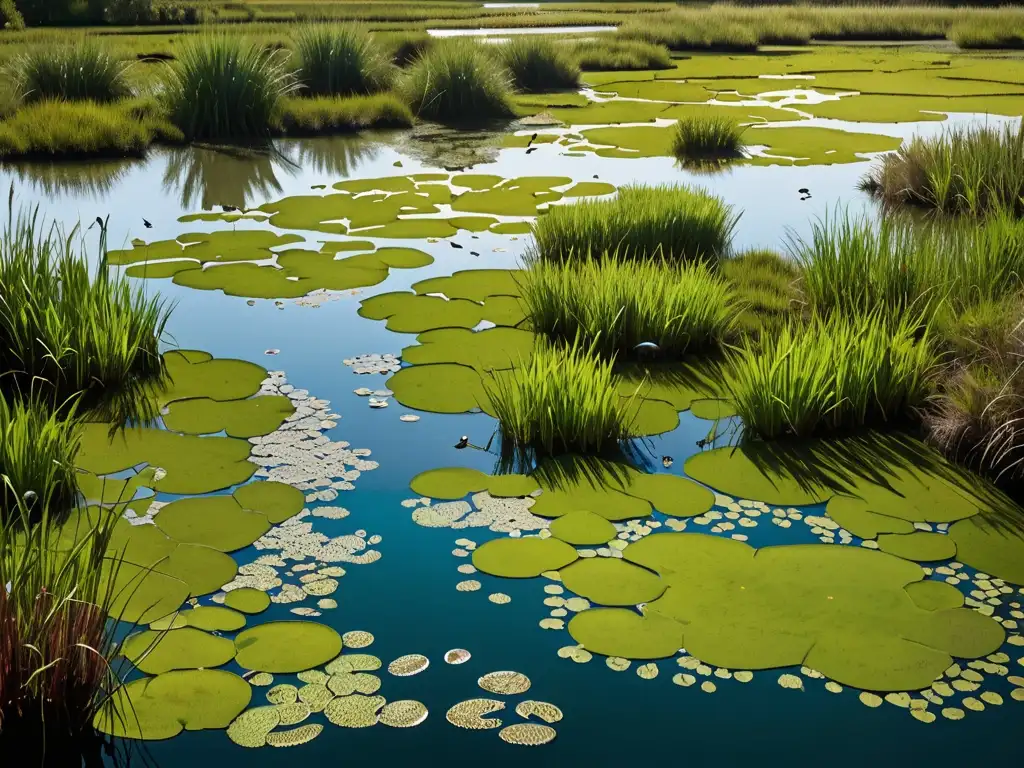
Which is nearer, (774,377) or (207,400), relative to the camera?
(774,377)

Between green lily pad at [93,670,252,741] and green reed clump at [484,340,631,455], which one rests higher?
green reed clump at [484,340,631,455]

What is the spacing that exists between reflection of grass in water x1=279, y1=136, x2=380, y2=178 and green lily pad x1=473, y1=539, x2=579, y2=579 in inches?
225

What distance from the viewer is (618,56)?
16.0 metres

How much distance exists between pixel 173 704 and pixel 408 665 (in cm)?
53

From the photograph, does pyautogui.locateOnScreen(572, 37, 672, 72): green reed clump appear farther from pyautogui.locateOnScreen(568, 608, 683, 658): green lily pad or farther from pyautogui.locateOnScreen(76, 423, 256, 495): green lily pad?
pyautogui.locateOnScreen(568, 608, 683, 658): green lily pad

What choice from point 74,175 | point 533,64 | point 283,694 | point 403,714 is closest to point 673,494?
point 403,714

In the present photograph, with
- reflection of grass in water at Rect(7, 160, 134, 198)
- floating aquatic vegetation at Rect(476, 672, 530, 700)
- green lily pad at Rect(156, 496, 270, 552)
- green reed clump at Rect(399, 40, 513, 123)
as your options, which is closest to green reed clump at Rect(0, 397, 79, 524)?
green lily pad at Rect(156, 496, 270, 552)

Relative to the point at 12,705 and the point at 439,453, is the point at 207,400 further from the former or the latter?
the point at 12,705

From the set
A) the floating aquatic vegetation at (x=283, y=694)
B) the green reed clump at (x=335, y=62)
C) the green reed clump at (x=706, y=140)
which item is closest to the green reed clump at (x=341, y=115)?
the green reed clump at (x=335, y=62)

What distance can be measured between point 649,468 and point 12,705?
2.09 metres

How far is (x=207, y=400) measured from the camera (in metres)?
3.98

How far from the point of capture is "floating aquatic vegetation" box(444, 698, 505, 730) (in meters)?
2.23

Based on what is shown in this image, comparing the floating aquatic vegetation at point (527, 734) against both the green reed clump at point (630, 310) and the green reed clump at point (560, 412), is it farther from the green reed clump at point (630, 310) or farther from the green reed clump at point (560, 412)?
the green reed clump at point (630, 310)

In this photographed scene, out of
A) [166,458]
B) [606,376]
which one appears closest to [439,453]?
[606,376]
